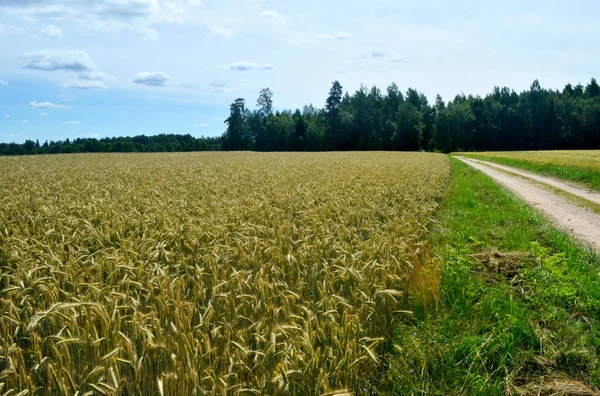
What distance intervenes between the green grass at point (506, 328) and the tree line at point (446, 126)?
102 meters

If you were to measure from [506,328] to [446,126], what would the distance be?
110 meters

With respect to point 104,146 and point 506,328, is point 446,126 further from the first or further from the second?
point 506,328

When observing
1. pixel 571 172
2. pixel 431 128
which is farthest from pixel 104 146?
pixel 571 172

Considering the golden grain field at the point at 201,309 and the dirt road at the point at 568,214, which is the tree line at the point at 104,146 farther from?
the golden grain field at the point at 201,309

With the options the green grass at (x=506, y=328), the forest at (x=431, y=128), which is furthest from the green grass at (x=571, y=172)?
the forest at (x=431, y=128)

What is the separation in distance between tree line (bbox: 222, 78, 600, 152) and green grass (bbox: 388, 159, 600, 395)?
10200cm

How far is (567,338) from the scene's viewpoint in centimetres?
520

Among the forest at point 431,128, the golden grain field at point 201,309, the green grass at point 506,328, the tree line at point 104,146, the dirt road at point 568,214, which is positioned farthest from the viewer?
the forest at point 431,128

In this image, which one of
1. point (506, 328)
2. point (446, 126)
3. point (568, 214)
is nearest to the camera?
point (506, 328)

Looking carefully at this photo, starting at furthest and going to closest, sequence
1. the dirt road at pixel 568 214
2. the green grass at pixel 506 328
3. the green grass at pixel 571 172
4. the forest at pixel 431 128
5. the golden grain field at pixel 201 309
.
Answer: the forest at pixel 431 128
the green grass at pixel 571 172
the dirt road at pixel 568 214
the green grass at pixel 506 328
the golden grain field at pixel 201 309

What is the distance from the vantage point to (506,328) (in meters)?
5.23

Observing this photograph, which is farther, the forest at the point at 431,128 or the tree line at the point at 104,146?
the forest at the point at 431,128

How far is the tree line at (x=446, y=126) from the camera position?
4117 inches

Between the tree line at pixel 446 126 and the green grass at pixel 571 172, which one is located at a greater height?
the tree line at pixel 446 126
